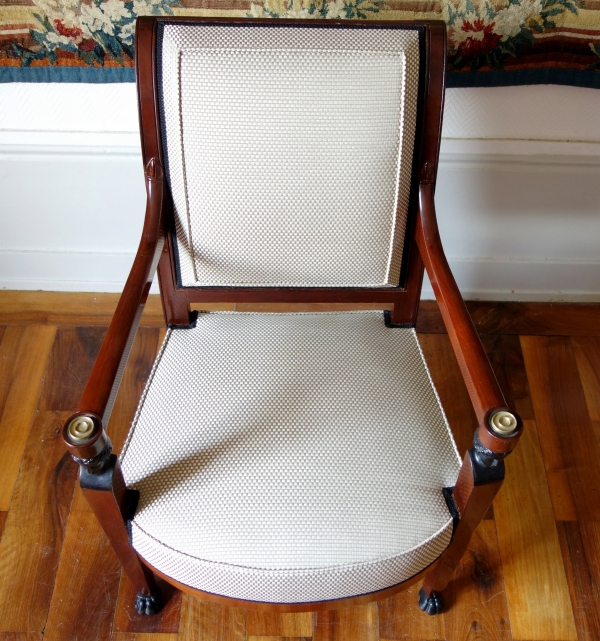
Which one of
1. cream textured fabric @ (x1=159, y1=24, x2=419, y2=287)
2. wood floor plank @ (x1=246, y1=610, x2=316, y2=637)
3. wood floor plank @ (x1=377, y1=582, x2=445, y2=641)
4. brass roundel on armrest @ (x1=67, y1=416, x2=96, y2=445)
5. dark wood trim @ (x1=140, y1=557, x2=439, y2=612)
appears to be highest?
cream textured fabric @ (x1=159, y1=24, x2=419, y2=287)

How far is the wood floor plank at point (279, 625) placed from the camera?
0.87 m

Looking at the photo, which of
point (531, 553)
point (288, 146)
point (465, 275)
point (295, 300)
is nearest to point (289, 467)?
point (295, 300)

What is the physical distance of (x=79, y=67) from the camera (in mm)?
913

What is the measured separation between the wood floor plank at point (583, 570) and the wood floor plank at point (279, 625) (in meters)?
0.38

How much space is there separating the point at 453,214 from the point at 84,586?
855mm

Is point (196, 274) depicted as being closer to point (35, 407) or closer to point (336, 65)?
point (336, 65)

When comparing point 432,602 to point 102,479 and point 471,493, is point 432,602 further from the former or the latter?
point 102,479

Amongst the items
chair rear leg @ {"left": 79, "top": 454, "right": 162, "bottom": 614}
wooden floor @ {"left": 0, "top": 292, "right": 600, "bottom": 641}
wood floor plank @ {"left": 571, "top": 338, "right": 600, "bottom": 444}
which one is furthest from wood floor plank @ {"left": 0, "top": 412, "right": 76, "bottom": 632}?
wood floor plank @ {"left": 571, "top": 338, "right": 600, "bottom": 444}

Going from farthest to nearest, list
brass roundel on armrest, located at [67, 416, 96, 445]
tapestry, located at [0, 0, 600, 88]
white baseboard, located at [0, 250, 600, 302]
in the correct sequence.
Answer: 1. white baseboard, located at [0, 250, 600, 302]
2. tapestry, located at [0, 0, 600, 88]
3. brass roundel on armrest, located at [67, 416, 96, 445]

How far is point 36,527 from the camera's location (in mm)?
960

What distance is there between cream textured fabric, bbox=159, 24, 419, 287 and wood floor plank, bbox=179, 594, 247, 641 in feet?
1.53

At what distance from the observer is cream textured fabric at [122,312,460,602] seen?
631mm

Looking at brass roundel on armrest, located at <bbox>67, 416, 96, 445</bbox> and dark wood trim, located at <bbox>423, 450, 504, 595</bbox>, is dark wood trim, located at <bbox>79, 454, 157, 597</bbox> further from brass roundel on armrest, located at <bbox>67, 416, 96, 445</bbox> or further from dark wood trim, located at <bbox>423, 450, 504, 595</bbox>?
dark wood trim, located at <bbox>423, 450, 504, 595</bbox>

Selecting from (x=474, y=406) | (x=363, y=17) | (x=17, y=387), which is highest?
(x=363, y=17)
